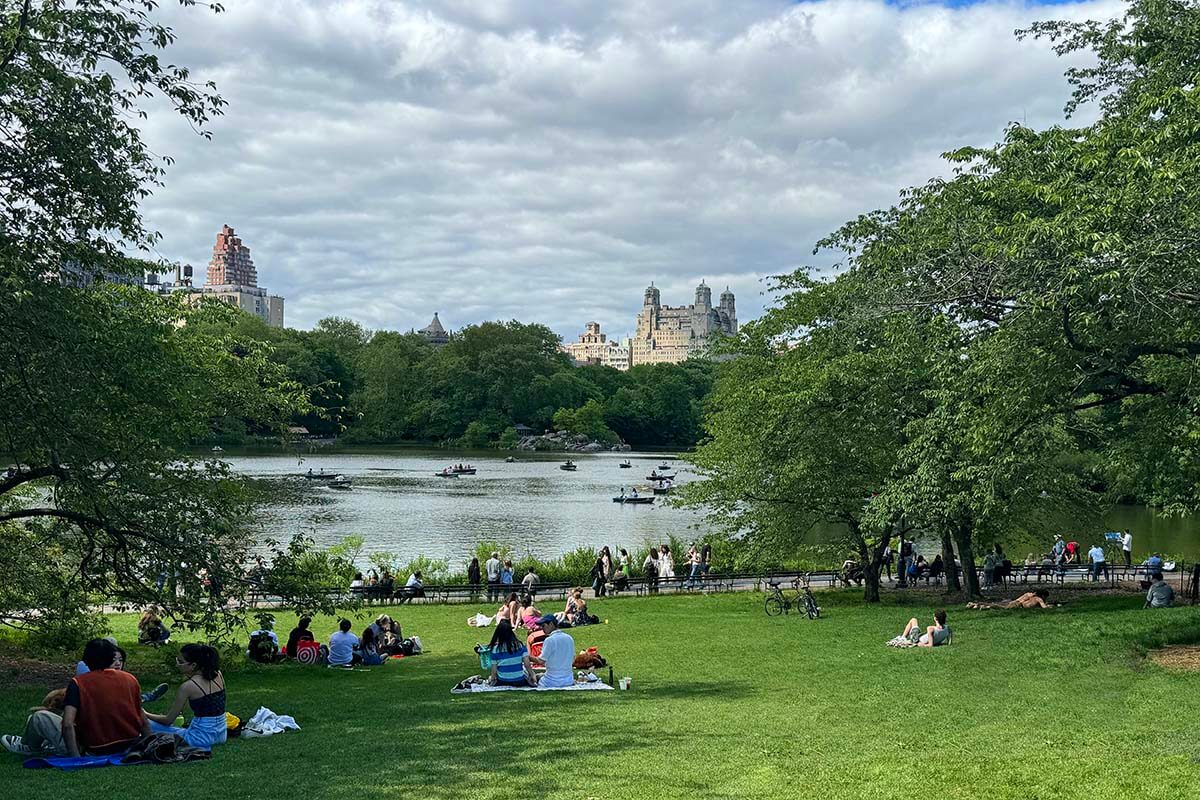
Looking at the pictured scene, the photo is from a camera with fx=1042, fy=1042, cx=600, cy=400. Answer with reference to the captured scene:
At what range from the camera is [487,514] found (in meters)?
59.8

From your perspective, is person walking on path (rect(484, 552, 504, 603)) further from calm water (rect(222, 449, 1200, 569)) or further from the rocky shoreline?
the rocky shoreline

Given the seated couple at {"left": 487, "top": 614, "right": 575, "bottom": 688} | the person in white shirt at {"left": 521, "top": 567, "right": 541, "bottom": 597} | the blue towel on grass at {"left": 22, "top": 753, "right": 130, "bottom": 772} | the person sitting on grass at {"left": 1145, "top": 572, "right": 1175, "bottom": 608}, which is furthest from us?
the person in white shirt at {"left": 521, "top": 567, "right": 541, "bottom": 597}

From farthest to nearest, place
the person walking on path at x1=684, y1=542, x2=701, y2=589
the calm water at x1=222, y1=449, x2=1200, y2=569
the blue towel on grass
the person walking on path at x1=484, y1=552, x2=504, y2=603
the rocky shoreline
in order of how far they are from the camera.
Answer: the rocky shoreline → the calm water at x1=222, y1=449, x2=1200, y2=569 → the person walking on path at x1=684, y1=542, x2=701, y2=589 → the person walking on path at x1=484, y1=552, x2=504, y2=603 → the blue towel on grass

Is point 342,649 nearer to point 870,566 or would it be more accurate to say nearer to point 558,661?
point 558,661

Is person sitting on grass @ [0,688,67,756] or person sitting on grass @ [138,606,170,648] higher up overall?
person sitting on grass @ [0,688,67,756]

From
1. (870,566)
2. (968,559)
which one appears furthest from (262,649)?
(968,559)

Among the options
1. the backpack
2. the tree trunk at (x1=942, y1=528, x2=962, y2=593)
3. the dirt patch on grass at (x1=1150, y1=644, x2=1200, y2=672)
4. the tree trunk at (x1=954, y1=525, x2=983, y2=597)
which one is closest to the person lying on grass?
the tree trunk at (x1=954, y1=525, x2=983, y2=597)

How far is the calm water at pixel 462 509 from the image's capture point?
157 ft

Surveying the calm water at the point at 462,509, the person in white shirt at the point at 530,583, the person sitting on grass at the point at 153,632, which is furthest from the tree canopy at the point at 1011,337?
the person sitting on grass at the point at 153,632

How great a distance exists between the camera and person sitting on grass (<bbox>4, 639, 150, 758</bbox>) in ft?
30.7

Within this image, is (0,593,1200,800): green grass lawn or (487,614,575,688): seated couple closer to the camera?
(0,593,1200,800): green grass lawn

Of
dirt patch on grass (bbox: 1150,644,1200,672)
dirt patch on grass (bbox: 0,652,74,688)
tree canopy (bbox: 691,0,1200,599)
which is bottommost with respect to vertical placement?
dirt patch on grass (bbox: 0,652,74,688)

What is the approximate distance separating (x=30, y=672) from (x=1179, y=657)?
16.9 metres

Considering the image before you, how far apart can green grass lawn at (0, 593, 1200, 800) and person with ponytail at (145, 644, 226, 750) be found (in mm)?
241
